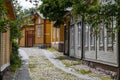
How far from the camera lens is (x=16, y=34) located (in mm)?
29125

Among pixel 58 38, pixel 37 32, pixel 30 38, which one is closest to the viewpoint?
pixel 58 38

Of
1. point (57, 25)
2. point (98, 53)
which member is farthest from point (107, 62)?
point (57, 25)

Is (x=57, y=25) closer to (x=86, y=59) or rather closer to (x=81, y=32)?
(x=81, y=32)

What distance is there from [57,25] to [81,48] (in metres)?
7.11

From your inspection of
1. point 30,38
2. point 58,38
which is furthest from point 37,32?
point 58,38

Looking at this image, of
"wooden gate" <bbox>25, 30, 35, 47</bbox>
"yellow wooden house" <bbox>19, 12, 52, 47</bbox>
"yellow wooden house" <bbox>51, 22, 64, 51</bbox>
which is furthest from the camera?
"wooden gate" <bbox>25, 30, 35, 47</bbox>

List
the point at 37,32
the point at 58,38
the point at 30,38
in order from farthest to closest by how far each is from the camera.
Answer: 1. the point at 30,38
2. the point at 37,32
3. the point at 58,38

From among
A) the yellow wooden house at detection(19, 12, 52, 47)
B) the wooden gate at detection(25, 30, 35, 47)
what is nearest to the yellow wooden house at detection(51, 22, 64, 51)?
the yellow wooden house at detection(19, 12, 52, 47)

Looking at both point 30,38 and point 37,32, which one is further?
point 30,38

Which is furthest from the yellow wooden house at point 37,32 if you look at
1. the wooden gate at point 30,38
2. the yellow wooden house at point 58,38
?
the yellow wooden house at point 58,38

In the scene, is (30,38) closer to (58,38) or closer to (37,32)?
(37,32)

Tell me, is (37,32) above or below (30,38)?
above

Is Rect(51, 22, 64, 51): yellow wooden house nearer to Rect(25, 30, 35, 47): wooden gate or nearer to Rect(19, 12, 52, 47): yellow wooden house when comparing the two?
Rect(19, 12, 52, 47): yellow wooden house

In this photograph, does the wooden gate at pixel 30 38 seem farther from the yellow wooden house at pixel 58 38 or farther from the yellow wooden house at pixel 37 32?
the yellow wooden house at pixel 58 38
